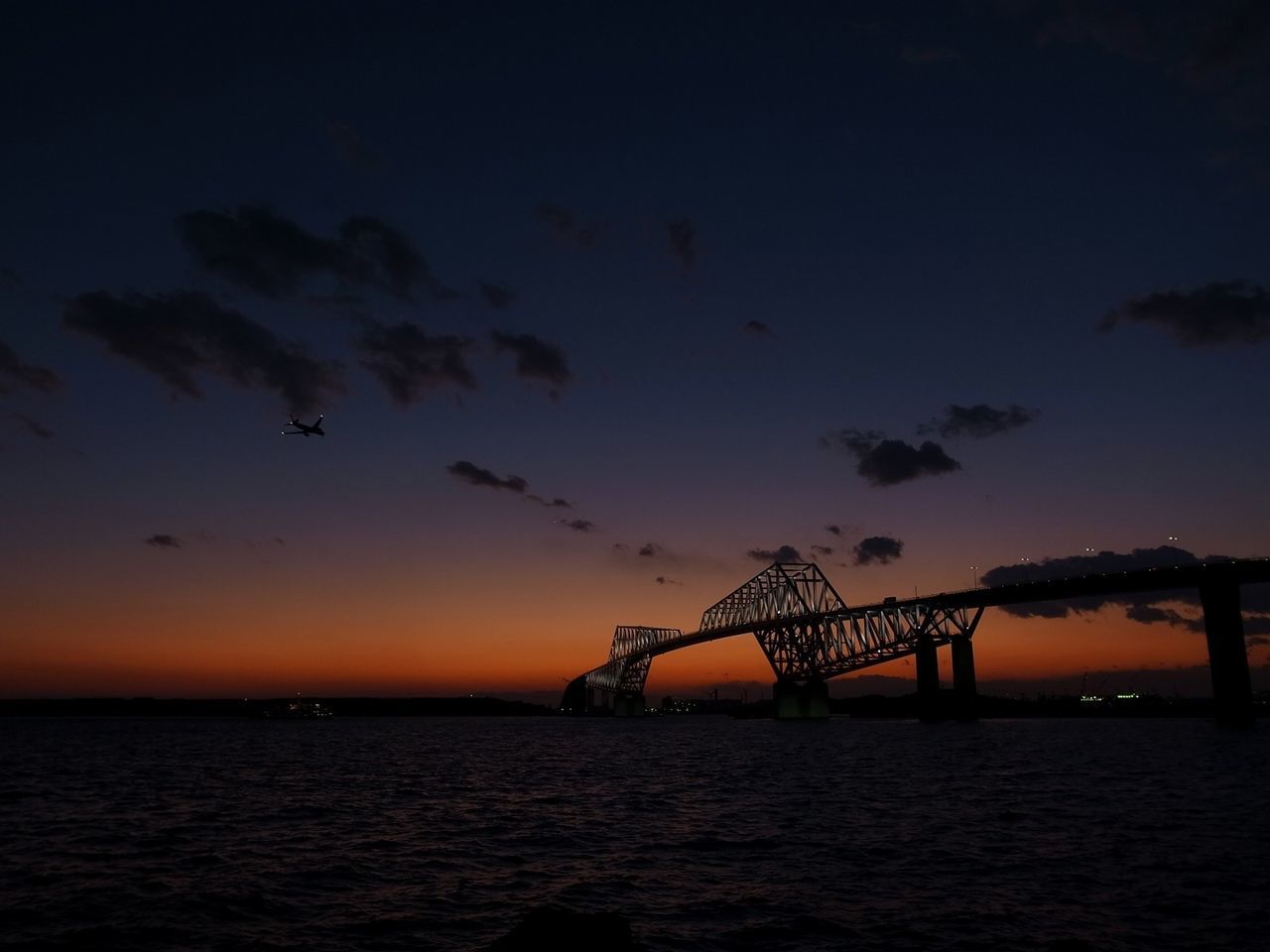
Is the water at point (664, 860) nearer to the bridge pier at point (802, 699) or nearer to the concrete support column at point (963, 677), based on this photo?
the concrete support column at point (963, 677)

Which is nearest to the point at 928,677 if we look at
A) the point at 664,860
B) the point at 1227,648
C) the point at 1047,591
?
the point at 1047,591

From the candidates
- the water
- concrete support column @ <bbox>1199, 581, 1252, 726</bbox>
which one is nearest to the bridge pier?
concrete support column @ <bbox>1199, 581, 1252, 726</bbox>

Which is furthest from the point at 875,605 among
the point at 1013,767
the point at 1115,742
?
the point at 1013,767

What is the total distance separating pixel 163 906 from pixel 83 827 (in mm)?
16472

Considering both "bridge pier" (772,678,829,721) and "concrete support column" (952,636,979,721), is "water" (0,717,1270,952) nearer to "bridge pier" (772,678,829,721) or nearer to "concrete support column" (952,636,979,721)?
"concrete support column" (952,636,979,721)

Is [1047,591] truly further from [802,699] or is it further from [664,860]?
[664,860]

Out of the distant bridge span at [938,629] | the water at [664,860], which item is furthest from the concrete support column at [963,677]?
the water at [664,860]

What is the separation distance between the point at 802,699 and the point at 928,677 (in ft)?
112

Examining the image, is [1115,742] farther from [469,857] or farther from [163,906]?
[163,906]

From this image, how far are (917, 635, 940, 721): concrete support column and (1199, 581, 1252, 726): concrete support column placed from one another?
147 feet

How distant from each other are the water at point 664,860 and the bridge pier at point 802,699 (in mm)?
117369

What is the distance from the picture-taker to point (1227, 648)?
309 ft

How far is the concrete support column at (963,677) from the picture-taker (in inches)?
5300

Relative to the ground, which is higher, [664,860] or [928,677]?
[928,677]
